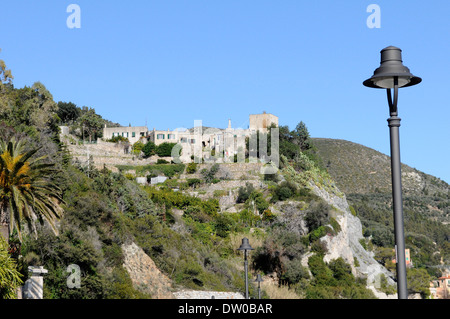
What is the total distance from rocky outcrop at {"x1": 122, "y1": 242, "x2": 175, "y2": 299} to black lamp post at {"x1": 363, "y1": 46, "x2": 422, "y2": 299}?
87.0 feet

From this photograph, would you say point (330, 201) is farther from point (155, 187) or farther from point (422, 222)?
point (422, 222)

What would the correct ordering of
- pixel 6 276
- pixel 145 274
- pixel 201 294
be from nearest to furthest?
pixel 6 276
pixel 145 274
pixel 201 294

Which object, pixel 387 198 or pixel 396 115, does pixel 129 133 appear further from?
pixel 396 115

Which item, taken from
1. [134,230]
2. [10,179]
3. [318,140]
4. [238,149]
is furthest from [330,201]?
[318,140]

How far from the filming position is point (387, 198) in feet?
382

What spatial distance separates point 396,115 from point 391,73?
616 millimetres

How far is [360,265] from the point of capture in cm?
5922

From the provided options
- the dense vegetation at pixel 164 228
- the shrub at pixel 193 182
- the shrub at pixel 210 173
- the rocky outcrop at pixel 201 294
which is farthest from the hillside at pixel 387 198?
the rocky outcrop at pixel 201 294

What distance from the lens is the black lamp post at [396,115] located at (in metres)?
8.67

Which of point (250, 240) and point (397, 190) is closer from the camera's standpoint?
point (397, 190)

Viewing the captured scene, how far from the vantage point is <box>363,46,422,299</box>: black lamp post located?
8672 millimetres

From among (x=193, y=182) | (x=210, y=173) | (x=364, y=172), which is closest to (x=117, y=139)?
(x=193, y=182)

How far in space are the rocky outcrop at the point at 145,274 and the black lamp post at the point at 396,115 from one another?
2651cm

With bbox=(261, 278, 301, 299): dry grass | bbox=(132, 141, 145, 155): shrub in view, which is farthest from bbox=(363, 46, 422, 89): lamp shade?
bbox=(132, 141, 145, 155): shrub
